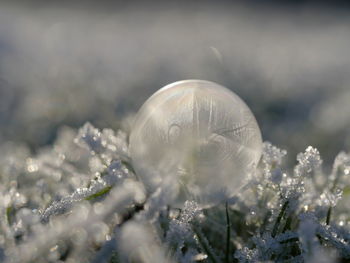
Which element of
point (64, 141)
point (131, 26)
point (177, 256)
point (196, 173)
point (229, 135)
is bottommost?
point (131, 26)

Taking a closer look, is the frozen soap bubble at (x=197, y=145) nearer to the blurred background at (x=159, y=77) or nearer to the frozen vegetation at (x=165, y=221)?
the frozen vegetation at (x=165, y=221)

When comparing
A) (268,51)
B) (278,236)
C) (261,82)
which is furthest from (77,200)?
(268,51)

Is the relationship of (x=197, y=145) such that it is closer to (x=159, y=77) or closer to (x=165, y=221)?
(x=165, y=221)

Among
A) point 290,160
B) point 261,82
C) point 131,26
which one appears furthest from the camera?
point 131,26

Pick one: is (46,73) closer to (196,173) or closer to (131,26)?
(196,173)

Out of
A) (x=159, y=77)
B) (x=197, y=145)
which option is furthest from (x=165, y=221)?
(x=159, y=77)
